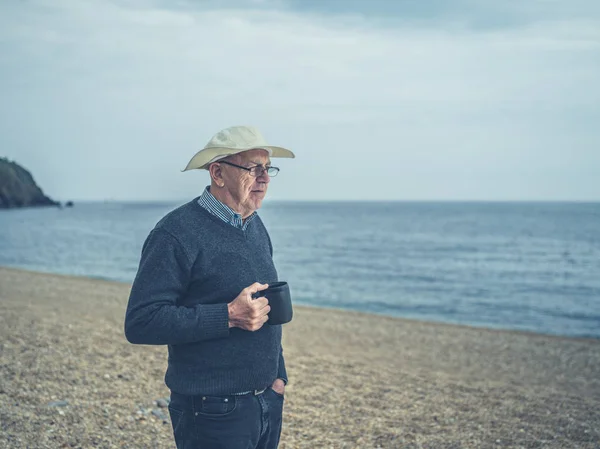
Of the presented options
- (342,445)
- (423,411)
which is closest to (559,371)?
(423,411)

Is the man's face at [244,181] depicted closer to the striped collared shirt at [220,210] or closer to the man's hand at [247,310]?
the striped collared shirt at [220,210]

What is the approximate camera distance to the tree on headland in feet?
442

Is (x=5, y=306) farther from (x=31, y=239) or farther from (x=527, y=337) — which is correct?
(x=31, y=239)

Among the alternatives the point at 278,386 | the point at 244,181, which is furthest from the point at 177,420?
the point at 244,181

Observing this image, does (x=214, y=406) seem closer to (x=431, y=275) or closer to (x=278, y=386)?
(x=278, y=386)

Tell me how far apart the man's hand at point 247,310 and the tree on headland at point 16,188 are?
458 ft

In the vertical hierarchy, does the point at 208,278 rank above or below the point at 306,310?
above

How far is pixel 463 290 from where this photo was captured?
990 inches

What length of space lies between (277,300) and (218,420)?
57 cm

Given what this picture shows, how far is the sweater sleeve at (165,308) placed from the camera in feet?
7.94

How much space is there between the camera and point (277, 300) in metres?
2.64

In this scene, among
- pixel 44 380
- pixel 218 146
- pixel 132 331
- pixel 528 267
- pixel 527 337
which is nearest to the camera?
pixel 132 331

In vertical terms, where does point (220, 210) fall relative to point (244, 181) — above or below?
below

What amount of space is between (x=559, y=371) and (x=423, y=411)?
4930mm
